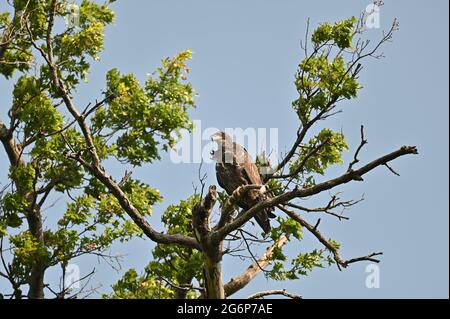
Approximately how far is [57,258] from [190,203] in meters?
3.03

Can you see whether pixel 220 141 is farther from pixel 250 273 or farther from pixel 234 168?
pixel 250 273

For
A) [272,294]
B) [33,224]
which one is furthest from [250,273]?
[33,224]

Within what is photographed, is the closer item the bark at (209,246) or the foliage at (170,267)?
the bark at (209,246)

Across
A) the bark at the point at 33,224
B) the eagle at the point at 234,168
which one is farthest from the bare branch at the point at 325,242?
the bark at the point at 33,224

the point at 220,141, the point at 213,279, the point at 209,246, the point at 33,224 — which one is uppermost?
the point at 220,141

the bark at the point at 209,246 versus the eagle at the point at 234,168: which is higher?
the eagle at the point at 234,168

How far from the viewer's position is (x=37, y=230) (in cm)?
1706

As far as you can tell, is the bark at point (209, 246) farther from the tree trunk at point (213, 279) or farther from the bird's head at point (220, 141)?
the bird's head at point (220, 141)

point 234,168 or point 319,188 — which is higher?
point 234,168

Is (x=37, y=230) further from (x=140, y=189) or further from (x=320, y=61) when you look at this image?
(x=320, y=61)

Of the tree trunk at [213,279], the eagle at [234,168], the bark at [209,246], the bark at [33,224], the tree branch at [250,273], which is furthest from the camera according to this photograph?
the bark at [33,224]

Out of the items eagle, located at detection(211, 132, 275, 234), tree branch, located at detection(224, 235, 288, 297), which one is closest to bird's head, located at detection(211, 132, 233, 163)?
eagle, located at detection(211, 132, 275, 234)

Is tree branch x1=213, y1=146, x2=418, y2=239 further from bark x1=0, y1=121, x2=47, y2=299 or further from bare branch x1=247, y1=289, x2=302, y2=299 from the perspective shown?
bark x1=0, y1=121, x2=47, y2=299
